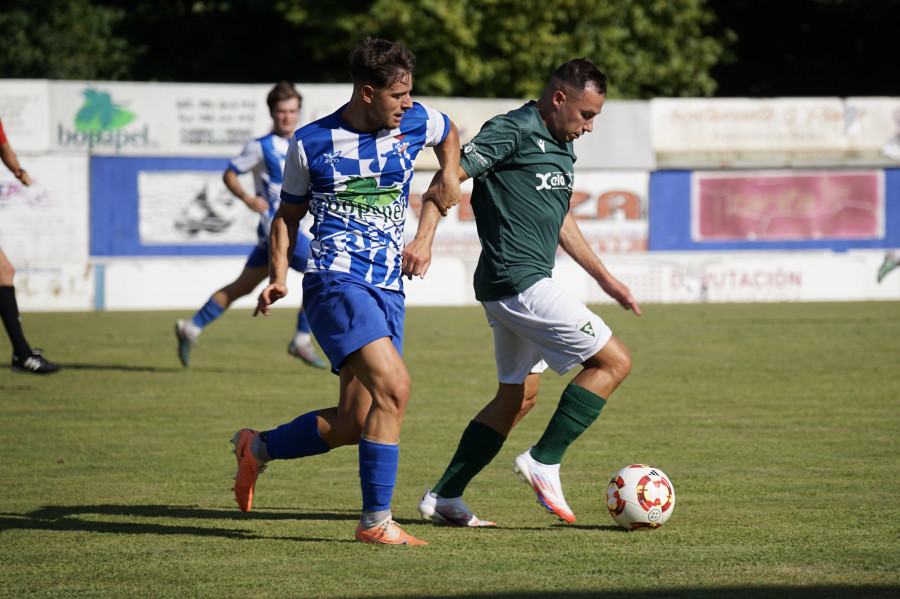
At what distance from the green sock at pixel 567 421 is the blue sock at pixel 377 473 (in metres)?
0.67

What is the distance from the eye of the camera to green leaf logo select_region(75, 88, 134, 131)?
69.3 ft

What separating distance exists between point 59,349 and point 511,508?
890 centimetres

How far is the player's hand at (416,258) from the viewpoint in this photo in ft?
14.8

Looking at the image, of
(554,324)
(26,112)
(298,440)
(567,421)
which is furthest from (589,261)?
(26,112)

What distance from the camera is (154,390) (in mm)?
9727

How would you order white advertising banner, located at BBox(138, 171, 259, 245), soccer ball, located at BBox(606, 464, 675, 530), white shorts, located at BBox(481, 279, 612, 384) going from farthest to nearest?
1. white advertising banner, located at BBox(138, 171, 259, 245)
2. white shorts, located at BBox(481, 279, 612, 384)
3. soccer ball, located at BBox(606, 464, 675, 530)

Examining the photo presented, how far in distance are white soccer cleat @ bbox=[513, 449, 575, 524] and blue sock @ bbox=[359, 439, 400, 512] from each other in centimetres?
59

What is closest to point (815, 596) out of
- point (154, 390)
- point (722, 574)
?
point (722, 574)

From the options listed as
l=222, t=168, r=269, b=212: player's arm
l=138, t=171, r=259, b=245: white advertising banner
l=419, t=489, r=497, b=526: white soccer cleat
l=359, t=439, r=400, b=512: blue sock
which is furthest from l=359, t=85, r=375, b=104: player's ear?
l=138, t=171, r=259, b=245: white advertising banner

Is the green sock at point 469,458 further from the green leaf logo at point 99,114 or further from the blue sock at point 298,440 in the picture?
the green leaf logo at point 99,114

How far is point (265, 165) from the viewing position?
10.7m

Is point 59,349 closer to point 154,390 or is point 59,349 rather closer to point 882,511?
point 154,390

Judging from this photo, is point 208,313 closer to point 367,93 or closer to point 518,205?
point 518,205

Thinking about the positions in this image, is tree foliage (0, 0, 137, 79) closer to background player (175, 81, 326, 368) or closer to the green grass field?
the green grass field
